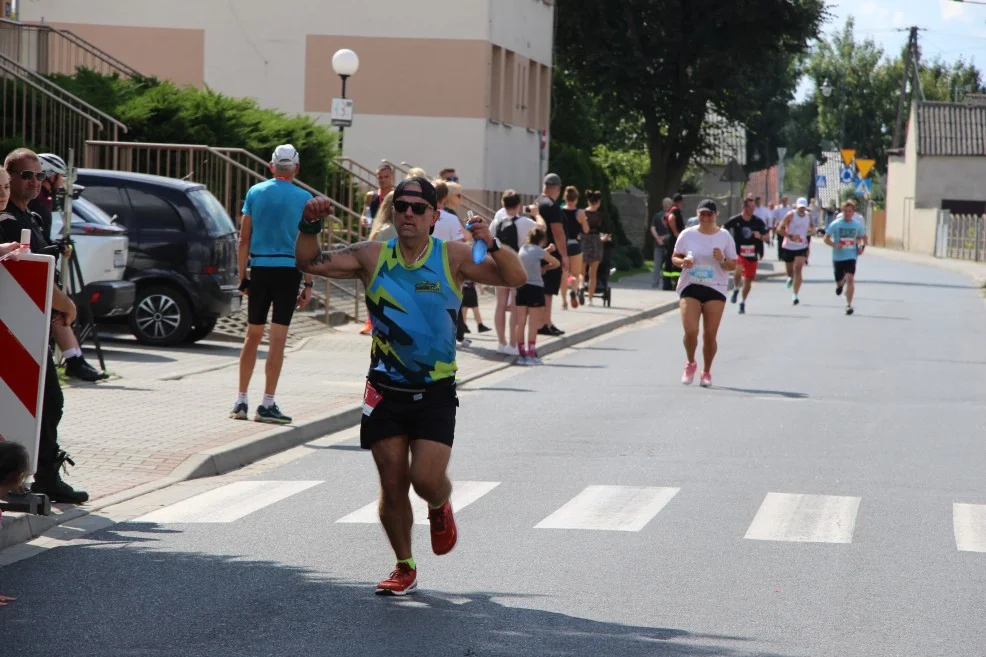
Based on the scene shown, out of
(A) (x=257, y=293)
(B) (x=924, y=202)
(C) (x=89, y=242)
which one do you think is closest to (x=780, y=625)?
(A) (x=257, y=293)

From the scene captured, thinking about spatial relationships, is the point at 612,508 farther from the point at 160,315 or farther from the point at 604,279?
the point at 604,279

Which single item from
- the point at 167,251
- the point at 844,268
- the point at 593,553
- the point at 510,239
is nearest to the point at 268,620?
the point at 593,553

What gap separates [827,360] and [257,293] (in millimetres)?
9696

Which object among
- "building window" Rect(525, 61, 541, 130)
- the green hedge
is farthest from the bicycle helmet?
"building window" Rect(525, 61, 541, 130)

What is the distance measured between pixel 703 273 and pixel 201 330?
5.76 metres

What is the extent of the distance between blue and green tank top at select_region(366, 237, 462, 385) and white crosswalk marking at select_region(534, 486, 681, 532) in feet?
7.09

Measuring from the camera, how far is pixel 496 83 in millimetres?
42594

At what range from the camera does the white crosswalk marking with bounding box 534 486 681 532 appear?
918 centimetres

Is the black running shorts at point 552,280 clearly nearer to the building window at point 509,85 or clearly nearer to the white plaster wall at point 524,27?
the white plaster wall at point 524,27

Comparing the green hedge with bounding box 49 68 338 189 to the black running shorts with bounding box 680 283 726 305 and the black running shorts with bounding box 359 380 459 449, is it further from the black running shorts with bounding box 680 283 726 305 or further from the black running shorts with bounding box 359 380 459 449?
the black running shorts with bounding box 359 380 459 449

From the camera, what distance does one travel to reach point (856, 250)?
29.2 m

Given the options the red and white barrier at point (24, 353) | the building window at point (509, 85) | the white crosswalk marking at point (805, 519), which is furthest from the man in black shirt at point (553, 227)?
the building window at point (509, 85)

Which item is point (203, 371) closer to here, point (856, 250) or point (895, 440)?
point (895, 440)

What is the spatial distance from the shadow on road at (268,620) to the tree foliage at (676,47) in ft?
143
